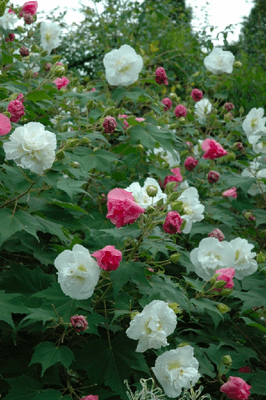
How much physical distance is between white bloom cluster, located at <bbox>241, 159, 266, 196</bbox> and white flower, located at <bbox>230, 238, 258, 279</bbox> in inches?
26.1

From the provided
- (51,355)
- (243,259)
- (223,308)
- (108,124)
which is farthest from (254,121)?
(51,355)

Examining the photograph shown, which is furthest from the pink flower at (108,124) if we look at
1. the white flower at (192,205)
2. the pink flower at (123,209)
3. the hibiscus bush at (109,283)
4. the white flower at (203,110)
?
the white flower at (203,110)

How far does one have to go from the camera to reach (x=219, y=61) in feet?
9.98

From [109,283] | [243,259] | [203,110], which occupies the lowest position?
[203,110]

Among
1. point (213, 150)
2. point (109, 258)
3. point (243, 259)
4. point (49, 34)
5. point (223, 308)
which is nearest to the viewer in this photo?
point (109, 258)

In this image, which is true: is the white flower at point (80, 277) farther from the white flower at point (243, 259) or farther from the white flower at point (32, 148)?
the white flower at point (243, 259)

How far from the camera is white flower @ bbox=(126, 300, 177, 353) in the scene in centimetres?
140

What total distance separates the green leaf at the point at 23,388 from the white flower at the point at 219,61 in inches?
89.2

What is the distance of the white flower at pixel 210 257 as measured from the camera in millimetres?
1863

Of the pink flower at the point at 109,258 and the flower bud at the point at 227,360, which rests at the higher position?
the pink flower at the point at 109,258

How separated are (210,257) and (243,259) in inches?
9.0

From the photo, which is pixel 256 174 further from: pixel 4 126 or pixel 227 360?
pixel 4 126

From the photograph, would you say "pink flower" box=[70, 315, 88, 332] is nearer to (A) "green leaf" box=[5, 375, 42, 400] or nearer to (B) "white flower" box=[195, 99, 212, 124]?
(A) "green leaf" box=[5, 375, 42, 400]

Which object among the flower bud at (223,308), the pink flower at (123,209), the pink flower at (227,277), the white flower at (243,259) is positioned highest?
the pink flower at (123,209)
